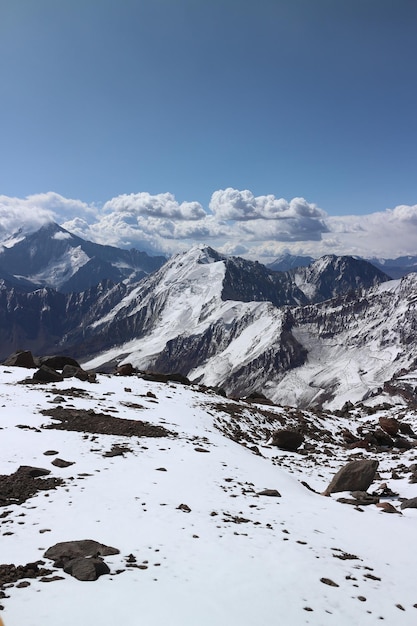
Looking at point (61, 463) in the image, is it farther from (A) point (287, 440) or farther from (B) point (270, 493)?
(A) point (287, 440)

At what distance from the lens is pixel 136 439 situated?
2466 centimetres

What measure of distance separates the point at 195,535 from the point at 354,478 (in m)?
12.9

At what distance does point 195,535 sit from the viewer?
41.8ft

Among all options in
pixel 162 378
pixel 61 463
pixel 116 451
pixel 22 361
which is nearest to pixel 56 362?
pixel 22 361

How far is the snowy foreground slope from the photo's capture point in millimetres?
8781

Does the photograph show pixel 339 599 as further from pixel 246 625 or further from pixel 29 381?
pixel 29 381

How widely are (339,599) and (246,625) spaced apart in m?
2.88

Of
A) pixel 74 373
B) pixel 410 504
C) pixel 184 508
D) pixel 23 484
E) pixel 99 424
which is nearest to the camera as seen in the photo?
pixel 184 508

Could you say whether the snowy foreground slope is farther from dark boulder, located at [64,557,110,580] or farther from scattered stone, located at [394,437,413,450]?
scattered stone, located at [394,437,413,450]

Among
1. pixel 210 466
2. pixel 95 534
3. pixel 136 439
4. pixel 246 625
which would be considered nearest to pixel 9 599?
pixel 95 534

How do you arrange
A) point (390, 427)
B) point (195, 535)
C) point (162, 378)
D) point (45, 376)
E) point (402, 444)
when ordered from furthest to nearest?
point (162, 378)
point (390, 427)
point (45, 376)
point (402, 444)
point (195, 535)

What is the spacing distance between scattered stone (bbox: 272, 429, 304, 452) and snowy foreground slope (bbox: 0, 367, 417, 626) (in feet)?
14.8

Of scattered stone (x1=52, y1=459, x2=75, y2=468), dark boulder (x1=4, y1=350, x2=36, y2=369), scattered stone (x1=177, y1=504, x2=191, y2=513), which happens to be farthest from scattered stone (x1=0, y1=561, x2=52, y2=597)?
dark boulder (x1=4, y1=350, x2=36, y2=369)

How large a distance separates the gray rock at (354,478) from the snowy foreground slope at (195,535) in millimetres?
1810
